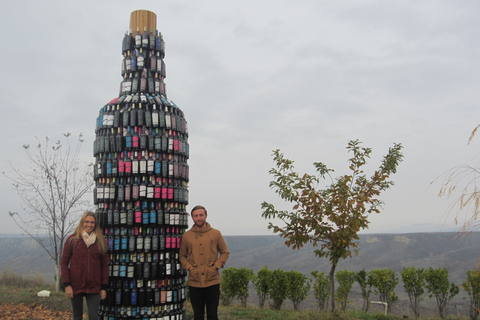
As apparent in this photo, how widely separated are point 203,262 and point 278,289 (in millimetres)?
4835

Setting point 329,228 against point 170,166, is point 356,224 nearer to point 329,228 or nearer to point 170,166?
point 329,228

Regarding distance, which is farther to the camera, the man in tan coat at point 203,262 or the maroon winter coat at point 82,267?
the man in tan coat at point 203,262

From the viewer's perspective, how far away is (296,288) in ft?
33.4

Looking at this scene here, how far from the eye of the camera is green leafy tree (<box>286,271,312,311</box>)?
10.2 metres

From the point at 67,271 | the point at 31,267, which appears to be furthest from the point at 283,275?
the point at 31,267

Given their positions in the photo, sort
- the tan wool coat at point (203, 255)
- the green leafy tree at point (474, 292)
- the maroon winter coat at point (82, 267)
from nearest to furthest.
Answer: the maroon winter coat at point (82, 267)
the tan wool coat at point (203, 255)
the green leafy tree at point (474, 292)

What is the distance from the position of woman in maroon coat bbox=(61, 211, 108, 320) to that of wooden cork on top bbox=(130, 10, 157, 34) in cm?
368

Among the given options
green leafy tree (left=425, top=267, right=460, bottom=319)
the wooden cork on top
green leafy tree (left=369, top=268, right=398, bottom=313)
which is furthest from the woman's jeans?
green leafy tree (left=425, top=267, right=460, bottom=319)

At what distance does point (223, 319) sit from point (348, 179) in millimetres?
3862

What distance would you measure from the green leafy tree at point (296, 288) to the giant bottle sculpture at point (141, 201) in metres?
3.88

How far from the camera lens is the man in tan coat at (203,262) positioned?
5.93 meters

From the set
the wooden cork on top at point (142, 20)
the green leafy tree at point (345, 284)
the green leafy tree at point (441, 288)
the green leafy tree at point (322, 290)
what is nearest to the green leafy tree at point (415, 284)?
the green leafy tree at point (441, 288)

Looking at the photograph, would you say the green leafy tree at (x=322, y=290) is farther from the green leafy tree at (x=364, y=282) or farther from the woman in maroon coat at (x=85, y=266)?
the woman in maroon coat at (x=85, y=266)

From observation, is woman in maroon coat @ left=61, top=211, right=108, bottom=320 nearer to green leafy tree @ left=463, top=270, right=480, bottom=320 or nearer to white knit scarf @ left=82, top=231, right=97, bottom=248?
white knit scarf @ left=82, top=231, right=97, bottom=248
